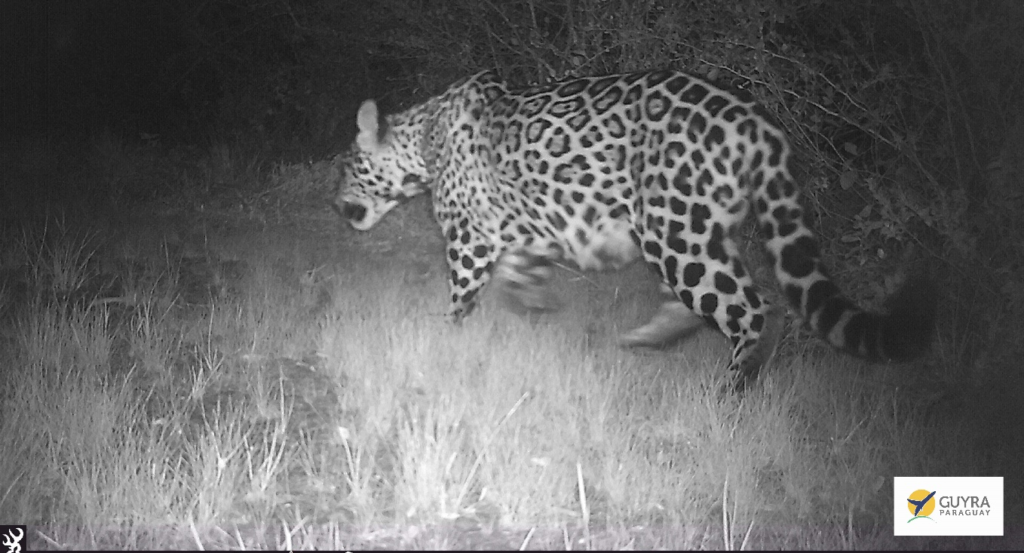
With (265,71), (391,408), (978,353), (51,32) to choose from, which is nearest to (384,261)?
(391,408)

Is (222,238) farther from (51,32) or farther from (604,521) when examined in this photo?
(51,32)

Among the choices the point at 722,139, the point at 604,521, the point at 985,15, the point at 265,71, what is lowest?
the point at 604,521

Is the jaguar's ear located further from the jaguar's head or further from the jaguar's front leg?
the jaguar's front leg

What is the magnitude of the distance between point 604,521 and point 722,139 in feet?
7.64

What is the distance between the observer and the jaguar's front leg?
6.33 meters

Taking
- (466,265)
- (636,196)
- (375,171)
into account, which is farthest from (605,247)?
(375,171)

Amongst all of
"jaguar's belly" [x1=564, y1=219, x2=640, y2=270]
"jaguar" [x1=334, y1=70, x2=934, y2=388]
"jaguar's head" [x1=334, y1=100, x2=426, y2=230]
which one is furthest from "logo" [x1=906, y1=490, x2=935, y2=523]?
"jaguar's head" [x1=334, y1=100, x2=426, y2=230]

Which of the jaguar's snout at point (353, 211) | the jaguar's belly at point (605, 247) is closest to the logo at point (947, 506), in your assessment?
the jaguar's belly at point (605, 247)

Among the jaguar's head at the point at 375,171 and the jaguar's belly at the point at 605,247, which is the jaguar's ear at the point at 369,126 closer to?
the jaguar's head at the point at 375,171

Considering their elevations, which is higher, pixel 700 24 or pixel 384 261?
pixel 700 24

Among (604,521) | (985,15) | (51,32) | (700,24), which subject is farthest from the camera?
(51,32)

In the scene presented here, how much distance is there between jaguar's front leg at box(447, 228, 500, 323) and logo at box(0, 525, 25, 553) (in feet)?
10.2

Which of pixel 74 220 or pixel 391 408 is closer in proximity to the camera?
pixel 391 408

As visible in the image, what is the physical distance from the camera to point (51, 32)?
748 inches
